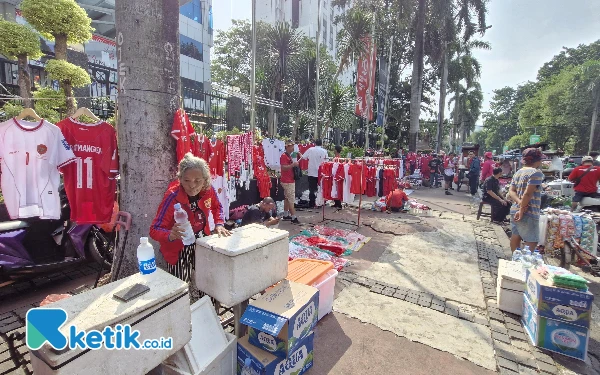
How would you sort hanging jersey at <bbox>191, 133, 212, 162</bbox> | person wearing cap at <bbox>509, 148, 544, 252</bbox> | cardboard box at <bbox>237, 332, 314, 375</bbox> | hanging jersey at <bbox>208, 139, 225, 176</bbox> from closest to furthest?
cardboard box at <bbox>237, 332, 314, 375</bbox> < hanging jersey at <bbox>191, 133, 212, 162</bbox> < person wearing cap at <bbox>509, 148, 544, 252</bbox> < hanging jersey at <bbox>208, 139, 225, 176</bbox>

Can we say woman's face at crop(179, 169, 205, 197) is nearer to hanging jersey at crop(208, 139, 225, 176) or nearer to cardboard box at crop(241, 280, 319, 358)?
cardboard box at crop(241, 280, 319, 358)

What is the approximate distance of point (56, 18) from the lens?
227 inches

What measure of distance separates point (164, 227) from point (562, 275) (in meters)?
4.14

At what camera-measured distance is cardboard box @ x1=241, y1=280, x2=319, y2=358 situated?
2.36m

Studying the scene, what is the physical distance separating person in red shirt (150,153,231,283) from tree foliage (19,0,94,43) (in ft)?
18.1

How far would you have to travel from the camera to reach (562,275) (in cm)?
323

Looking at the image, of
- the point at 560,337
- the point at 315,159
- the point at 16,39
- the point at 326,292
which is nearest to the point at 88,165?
the point at 326,292

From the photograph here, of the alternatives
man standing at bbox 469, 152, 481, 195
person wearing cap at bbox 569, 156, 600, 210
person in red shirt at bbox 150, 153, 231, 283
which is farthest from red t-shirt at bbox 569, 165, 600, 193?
person in red shirt at bbox 150, 153, 231, 283

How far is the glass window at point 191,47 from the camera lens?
96.1 feet

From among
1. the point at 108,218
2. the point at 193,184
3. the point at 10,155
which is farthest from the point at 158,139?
the point at 10,155

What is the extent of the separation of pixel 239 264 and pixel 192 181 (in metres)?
0.88

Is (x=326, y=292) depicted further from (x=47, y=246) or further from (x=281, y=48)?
(x=281, y=48)

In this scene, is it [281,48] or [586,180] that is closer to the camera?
[586,180]

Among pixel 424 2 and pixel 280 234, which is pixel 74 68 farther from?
pixel 424 2
